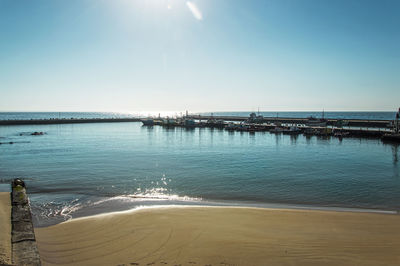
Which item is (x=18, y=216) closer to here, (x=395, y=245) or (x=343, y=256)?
(x=343, y=256)

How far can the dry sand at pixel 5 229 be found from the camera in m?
7.55

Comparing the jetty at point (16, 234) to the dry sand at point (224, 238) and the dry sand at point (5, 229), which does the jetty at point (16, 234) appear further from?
the dry sand at point (224, 238)

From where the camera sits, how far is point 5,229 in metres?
9.66

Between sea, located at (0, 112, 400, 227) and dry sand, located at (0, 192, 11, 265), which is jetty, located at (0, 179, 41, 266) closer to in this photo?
dry sand, located at (0, 192, 11, 265)

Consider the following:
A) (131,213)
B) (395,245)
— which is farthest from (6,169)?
(395,245)

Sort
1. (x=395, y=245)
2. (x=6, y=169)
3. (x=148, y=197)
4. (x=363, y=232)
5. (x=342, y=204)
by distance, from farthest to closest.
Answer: (x=6, y=169), (x=148, y=197), (x=342, y=204), (x=363, y=232), (x=395, y=245)

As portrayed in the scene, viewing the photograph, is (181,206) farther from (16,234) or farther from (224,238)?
(16,234)

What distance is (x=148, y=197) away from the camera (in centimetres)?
1545

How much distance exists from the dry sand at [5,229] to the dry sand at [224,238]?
96cm

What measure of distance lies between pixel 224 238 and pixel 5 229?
324 inches

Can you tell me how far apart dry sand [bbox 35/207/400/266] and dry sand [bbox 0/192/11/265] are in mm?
960

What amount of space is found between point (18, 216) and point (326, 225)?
42.7 ft

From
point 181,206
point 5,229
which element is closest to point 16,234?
point 5,229

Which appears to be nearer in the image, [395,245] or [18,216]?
[395,245]
